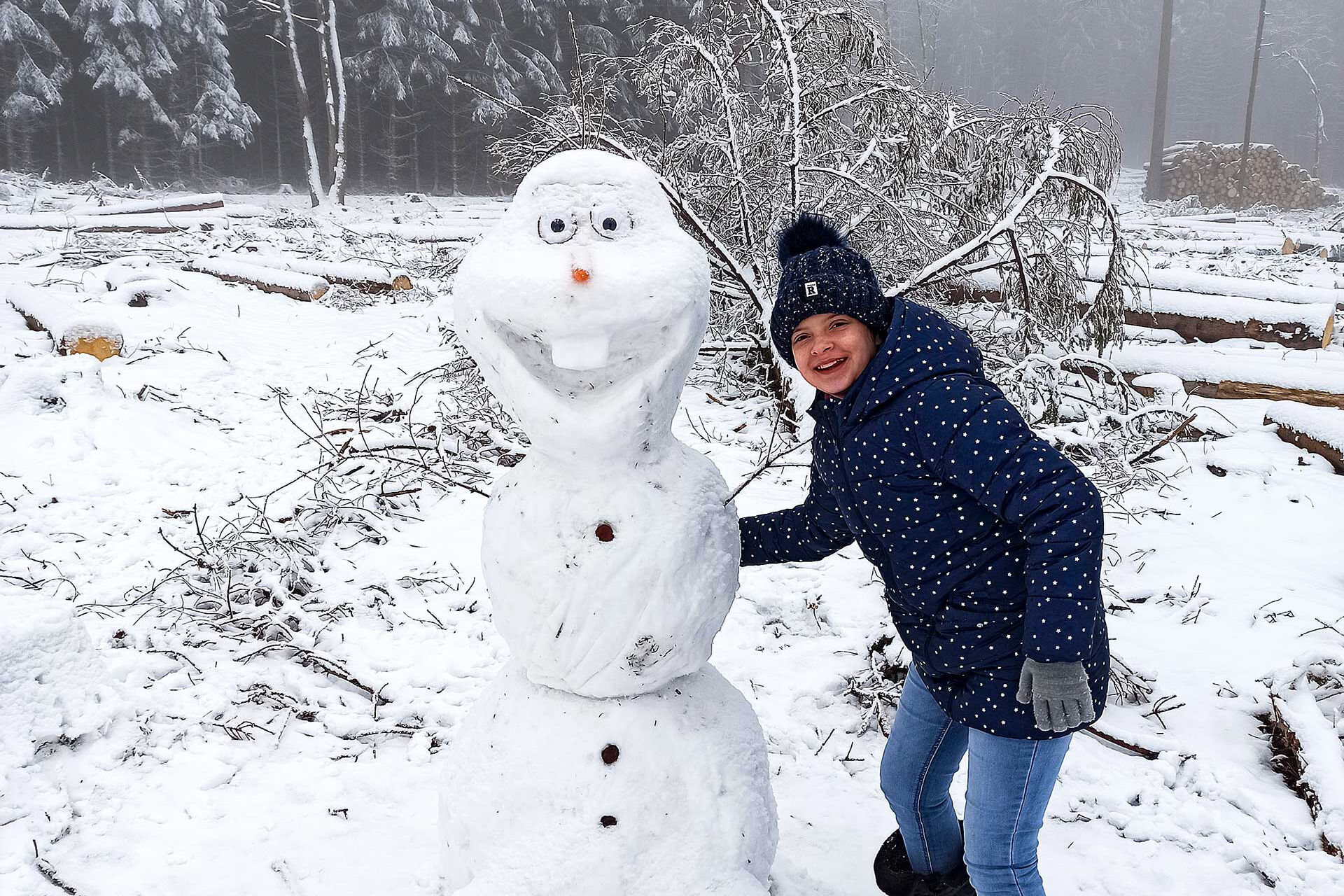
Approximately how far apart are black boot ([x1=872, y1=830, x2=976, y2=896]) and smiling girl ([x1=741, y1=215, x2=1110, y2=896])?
0.95 ft

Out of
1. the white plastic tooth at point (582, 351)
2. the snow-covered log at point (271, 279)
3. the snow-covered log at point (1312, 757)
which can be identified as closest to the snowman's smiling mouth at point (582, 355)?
the white plastic tooth at point (582, 351)

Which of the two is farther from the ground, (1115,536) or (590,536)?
(590,536)

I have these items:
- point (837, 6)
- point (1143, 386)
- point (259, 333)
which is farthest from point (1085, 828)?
point (259, 333)

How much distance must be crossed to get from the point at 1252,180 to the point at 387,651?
84.4 ft

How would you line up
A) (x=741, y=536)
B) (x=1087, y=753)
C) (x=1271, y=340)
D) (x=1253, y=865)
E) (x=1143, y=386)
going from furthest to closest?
(x=1271, y=340) < (x=1143, y=386) < (x=1087, y=753) < (x=1253, y=865) < (x=741, y=536)

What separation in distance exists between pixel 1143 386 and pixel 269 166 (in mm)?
21936

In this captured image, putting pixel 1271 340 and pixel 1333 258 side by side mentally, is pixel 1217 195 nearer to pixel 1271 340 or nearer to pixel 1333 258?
pixel 1333 258

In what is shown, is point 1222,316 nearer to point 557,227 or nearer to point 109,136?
point 557,227

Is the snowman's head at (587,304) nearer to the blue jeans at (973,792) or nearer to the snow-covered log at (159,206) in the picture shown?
the blue jeans at (973,792)

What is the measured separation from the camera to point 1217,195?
69.8 ft

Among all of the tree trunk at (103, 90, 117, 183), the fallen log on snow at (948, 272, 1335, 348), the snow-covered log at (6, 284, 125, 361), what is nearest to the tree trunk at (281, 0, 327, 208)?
the tree trunk at (103, 90, 117, 183)

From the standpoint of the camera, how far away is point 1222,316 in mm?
7012

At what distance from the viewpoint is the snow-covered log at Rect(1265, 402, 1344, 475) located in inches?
193

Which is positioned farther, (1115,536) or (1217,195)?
(1217,195)
